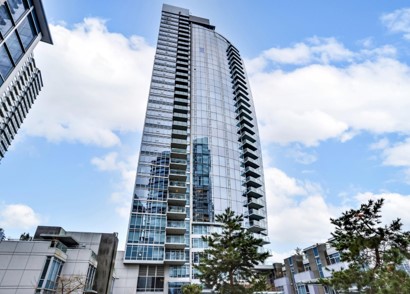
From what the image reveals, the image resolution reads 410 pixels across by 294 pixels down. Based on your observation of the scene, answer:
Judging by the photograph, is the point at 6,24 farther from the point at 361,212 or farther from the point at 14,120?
the point at 14,120

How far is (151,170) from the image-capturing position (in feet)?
148

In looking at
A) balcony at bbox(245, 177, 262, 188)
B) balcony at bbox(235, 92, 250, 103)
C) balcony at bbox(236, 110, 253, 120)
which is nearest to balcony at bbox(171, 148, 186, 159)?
balcony at bbox(245, 177, 262, 188)

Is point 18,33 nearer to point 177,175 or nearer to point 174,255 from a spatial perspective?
point 177,175

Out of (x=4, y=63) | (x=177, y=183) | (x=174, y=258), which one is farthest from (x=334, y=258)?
(x=4, y=63)

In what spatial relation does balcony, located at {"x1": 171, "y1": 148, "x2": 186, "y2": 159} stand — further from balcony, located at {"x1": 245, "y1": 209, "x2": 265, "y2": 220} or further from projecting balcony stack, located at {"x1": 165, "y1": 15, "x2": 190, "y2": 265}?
balcony, located at {"x1": 245, "y1": 209, "x2": 265, "y2": 220}

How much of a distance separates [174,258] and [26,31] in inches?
1330

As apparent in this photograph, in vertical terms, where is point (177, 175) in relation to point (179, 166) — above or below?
below

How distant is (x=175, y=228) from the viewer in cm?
3994

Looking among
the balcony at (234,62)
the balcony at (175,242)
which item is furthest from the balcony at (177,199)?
the balcony at (234,62)

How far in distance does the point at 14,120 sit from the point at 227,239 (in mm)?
72799

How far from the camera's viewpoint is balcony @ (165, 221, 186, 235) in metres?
39.9

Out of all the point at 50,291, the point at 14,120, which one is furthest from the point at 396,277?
the point at 14,120

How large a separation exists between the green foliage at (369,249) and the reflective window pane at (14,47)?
21276 millimetres

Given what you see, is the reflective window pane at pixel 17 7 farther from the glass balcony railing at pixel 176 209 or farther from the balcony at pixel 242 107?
the balcony at pixel 242 107
